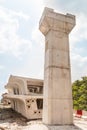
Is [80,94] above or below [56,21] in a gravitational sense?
below

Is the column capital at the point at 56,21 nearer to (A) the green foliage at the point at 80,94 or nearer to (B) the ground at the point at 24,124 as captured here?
(B) the ground at the point at 24,124

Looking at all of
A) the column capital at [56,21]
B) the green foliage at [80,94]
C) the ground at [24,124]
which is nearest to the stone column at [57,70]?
the column capital at [56,21]

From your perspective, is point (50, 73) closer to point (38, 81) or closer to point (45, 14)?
point (45, 14)

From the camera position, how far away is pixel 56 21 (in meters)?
12.7

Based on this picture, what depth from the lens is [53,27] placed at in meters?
12.8

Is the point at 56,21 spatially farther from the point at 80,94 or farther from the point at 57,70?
the point at 80,94

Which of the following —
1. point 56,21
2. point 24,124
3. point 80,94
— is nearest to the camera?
point 56,21

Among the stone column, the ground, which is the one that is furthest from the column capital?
the ground

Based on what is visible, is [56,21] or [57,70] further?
[56,21]

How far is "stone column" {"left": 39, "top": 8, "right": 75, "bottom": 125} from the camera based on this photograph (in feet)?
38.2

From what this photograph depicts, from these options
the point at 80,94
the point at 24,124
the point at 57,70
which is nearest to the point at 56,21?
the point at 57,70

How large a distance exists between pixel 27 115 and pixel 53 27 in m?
20.6

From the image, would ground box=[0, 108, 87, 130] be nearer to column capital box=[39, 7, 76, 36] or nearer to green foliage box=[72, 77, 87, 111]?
column capital box=[39, 7, 76, 36]

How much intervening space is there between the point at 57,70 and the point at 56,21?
143 inches
